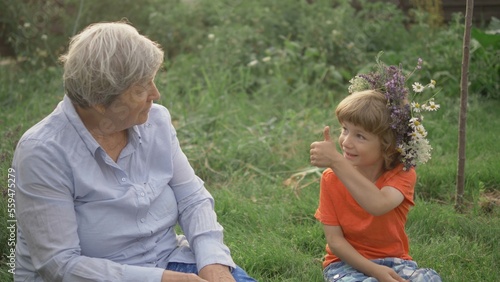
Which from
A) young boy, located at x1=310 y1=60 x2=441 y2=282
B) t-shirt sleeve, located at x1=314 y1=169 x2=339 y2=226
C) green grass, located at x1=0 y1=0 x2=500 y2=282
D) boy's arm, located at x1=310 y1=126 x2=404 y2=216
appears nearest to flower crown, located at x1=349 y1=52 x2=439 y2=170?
young boy, located at x1=310 y1=60 x2=441 y2=282

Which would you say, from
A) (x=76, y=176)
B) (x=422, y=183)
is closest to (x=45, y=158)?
(x=76, y=176)

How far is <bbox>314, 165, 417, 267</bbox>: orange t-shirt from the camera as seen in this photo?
317 cm

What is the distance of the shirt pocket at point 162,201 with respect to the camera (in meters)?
Answer: 2.81

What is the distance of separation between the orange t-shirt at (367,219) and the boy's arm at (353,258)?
0.13 feet

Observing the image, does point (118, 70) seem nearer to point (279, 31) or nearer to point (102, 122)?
point (102, 122)

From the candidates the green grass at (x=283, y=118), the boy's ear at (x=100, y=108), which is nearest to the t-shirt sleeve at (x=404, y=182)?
the green grass at (x=283, y=118)

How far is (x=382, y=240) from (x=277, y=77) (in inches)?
132

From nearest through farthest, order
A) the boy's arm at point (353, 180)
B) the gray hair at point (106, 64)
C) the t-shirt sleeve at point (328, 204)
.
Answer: the gray hair at point (106, 64)
the boy's arm at point (353, 180)
the t-shirt sleeve at point (328, 204)

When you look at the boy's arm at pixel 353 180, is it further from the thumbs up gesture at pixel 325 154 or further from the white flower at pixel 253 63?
the white flower at pixel 253 63

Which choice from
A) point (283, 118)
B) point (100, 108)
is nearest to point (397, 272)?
point (100, 108)

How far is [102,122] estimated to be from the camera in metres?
2.69

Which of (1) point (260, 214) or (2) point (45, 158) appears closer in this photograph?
(2) point (45, 158)

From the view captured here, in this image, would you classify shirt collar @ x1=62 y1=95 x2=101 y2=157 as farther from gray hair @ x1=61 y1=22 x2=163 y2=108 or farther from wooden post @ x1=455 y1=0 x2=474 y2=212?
wooden post @ x1=455 y1=0 x2=474 y2=212

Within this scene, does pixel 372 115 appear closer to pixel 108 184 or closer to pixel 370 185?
pixel 370 185
